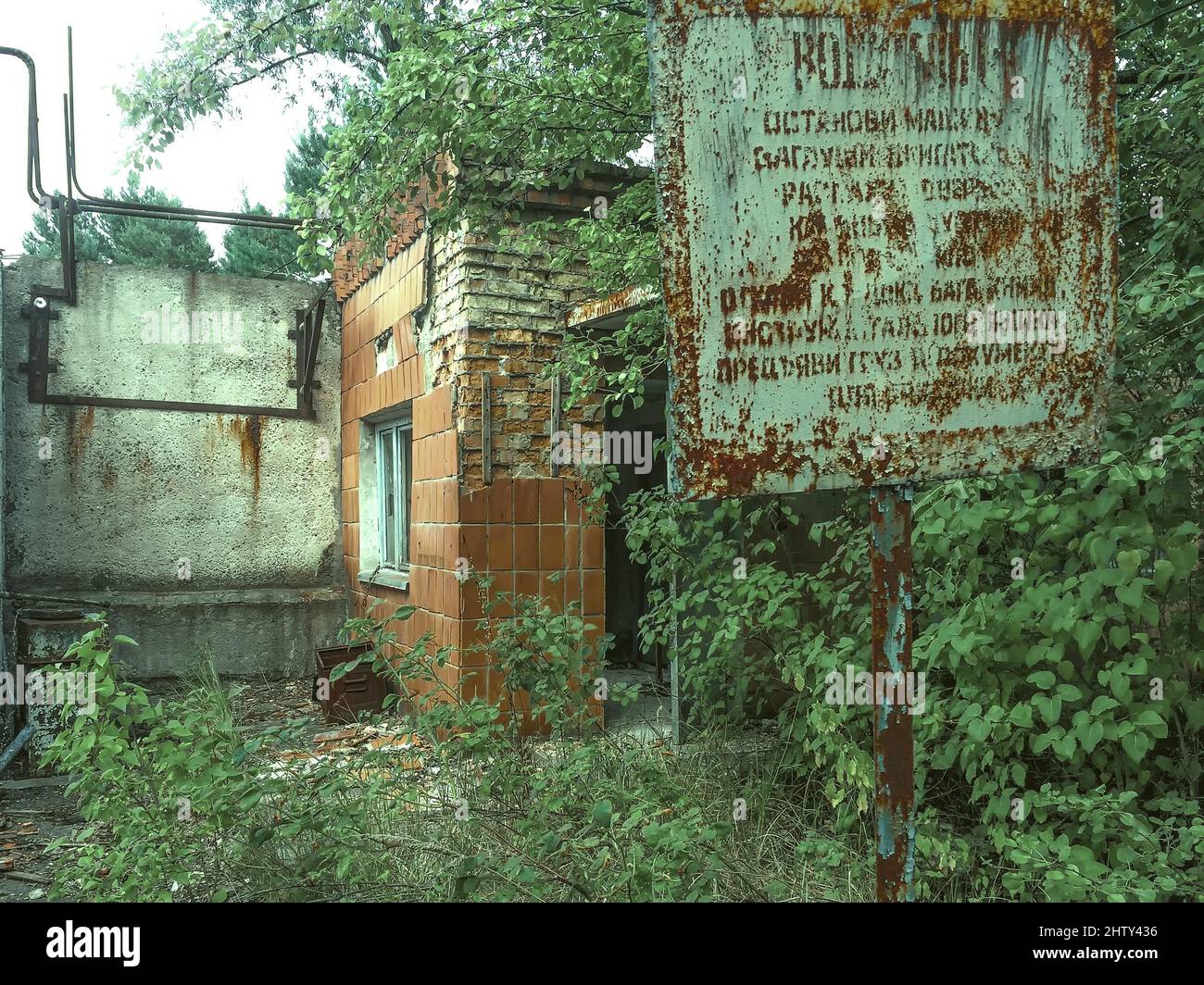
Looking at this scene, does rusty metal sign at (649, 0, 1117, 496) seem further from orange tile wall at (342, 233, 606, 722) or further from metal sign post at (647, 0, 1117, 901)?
orange tile wall at (342, 233, 606, 722)

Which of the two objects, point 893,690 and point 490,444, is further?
point 490,444

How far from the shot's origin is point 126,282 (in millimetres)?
7328

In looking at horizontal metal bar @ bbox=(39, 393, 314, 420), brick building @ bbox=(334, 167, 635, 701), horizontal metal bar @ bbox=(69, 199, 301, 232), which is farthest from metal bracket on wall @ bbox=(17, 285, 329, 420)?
brick building @ bbox=(334, 167, 635, 701)

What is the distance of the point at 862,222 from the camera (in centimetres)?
138

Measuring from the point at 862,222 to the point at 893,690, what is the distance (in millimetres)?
719

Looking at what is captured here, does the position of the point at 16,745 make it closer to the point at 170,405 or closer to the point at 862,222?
the point at 170,405

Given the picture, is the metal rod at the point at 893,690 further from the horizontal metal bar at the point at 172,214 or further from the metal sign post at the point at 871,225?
the horizontal metal bar at the point at 172,214

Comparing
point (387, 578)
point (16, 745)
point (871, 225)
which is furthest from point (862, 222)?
point (387, 578)

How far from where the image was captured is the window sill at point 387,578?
21.2 ft

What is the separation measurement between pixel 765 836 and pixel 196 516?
5.77 metres

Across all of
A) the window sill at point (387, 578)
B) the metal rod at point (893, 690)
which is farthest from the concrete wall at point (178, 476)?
the metal rod at point (893, 690)

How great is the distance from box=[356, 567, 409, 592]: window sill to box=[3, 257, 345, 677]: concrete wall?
660 mm

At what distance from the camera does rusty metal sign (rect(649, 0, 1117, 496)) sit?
4.50 ft

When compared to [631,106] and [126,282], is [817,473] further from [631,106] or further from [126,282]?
[126,282]
